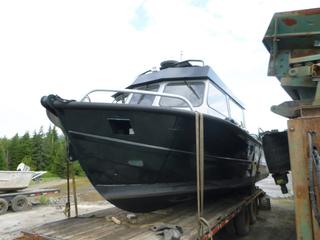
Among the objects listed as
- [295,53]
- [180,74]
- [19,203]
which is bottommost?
[19,203]

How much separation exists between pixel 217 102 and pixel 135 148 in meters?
2.23

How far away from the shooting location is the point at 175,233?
3.22 m

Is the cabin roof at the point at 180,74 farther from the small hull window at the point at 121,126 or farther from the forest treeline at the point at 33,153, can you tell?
the forest treeline at the point at 33,153

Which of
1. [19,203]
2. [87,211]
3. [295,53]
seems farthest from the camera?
[19,203]

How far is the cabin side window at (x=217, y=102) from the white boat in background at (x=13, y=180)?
7.92m

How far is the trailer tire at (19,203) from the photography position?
9.83 m

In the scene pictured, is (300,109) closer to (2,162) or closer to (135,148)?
(135,148)

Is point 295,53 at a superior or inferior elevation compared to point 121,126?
superior

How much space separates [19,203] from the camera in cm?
1004

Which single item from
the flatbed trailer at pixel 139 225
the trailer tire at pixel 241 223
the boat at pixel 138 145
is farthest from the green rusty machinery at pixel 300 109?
the trailer tire at pixel 241 223

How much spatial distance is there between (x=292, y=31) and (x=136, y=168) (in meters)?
2.31

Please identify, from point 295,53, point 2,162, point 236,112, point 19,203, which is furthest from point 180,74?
point 2,162

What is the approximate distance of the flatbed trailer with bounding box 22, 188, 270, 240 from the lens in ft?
11.0

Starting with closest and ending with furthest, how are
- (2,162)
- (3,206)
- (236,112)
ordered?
(236,112) → (3,206) → (2,162)
